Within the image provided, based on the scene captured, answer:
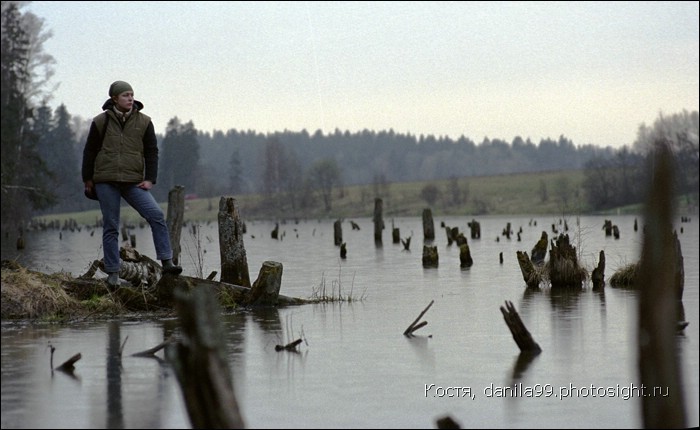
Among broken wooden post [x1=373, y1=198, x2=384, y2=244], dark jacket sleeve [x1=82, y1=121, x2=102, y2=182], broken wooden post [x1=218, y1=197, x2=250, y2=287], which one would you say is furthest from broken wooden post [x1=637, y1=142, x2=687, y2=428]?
broken wooden post [x1=373, y1=198, x2=384, y2=244]

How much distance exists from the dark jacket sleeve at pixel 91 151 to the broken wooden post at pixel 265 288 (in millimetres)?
3190

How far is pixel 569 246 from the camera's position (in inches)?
714

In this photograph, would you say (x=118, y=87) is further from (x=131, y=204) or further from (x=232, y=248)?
(x=232, y=248)

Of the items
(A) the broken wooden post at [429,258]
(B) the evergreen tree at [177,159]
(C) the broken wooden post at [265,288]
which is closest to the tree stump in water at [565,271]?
(C) the broken wooden post at [265,288]

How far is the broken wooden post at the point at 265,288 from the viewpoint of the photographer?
1487 cm

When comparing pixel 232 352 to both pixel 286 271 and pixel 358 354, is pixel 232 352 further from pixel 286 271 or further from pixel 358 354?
pixel 286 271

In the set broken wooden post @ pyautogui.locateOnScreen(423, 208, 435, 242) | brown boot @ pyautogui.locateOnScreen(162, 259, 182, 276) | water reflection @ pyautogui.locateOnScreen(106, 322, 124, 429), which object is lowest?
water reflection @ pyautogui.locateOnScreen(106, 322, 124, 429)

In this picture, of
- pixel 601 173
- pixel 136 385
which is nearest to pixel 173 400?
pixel 136 385

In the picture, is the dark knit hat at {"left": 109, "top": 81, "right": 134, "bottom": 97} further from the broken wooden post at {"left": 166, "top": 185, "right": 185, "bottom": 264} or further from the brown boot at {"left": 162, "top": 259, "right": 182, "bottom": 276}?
the broken wooden post at {"left": 166, "top": 185, "right": 185, "bottom": 264}

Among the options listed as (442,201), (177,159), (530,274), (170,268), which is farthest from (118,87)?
(177,159)

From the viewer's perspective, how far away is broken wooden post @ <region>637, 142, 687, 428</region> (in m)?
4.57

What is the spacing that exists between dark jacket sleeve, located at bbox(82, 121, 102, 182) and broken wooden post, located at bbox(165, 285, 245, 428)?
710 cm

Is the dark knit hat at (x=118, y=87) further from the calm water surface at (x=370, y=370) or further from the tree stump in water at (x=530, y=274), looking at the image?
the tree stump in water at (x=530, y=274)

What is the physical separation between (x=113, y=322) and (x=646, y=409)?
897cm
